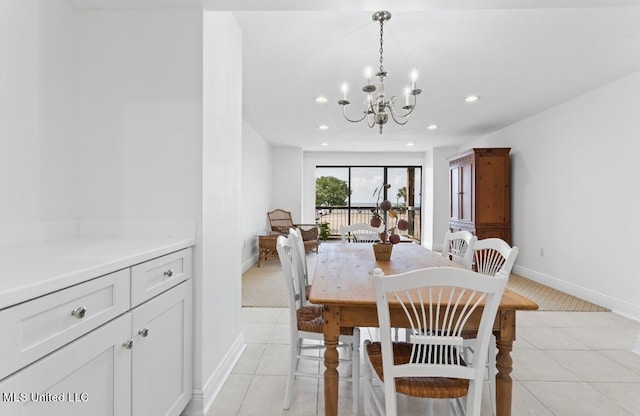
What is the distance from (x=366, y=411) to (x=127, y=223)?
1.65 meters

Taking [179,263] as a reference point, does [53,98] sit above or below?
above

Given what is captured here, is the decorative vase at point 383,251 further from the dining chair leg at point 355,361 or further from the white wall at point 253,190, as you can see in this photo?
the white wall at point 253,190

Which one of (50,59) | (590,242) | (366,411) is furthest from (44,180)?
(590,242)

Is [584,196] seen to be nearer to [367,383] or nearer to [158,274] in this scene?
[367,383]

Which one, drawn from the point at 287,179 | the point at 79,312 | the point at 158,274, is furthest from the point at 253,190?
the point at 79,312

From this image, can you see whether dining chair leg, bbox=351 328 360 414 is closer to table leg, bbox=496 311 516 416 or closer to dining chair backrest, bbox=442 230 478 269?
table leg, bbox=496 311 516 416

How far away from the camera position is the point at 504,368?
1.45 meters

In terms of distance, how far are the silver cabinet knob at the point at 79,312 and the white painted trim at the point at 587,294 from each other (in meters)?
4.58

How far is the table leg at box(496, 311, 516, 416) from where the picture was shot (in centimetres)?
140

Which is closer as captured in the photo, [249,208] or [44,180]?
[44,180]

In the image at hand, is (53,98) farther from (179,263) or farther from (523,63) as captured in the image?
(523,63)

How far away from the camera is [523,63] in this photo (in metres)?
3.13

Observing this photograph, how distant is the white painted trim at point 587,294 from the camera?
3365 millimetres

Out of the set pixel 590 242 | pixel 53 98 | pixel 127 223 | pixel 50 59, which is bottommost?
pixel 590 242
